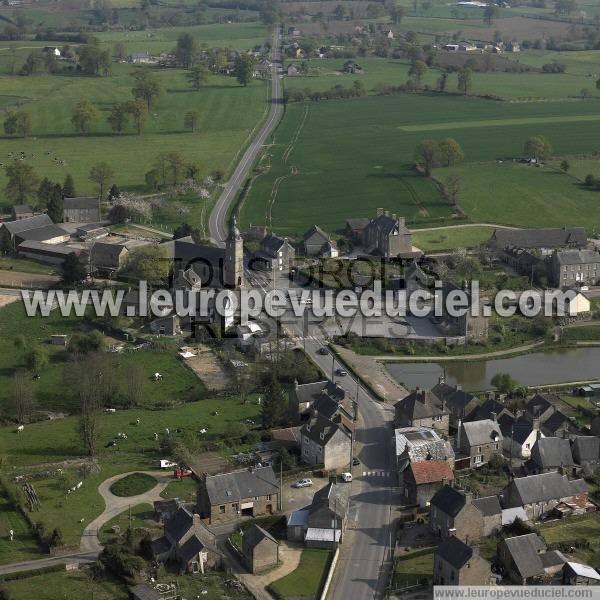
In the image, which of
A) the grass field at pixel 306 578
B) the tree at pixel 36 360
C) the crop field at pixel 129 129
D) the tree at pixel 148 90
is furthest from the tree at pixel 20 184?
the grass field at pixel 306 578

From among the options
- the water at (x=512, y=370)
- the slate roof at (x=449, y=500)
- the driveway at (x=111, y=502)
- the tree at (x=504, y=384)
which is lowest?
the water at (x=512, y=370)

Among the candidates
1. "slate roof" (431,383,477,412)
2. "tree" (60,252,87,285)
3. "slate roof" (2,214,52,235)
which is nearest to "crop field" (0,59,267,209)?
"slate roof" (2,214,52,235)

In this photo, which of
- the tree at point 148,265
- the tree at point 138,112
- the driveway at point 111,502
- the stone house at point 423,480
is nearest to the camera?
the driveway at point 111,502

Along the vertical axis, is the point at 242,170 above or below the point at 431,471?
above

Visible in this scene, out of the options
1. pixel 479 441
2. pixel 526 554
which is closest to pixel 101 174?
pixel 479 441

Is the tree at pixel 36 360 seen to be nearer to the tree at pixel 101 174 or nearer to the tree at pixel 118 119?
the tree at pixel 101 174

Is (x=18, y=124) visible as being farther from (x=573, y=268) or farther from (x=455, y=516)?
(x=455, y=516)
